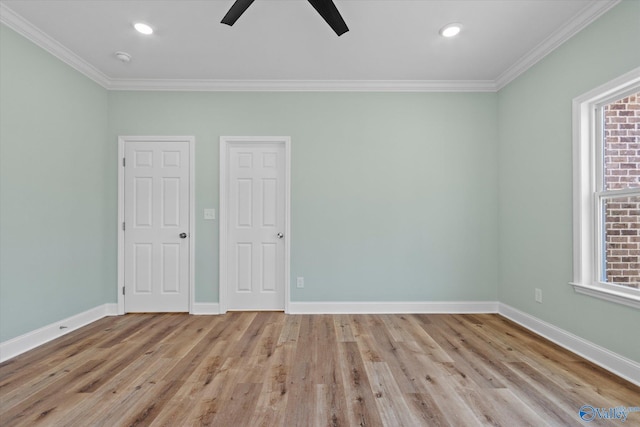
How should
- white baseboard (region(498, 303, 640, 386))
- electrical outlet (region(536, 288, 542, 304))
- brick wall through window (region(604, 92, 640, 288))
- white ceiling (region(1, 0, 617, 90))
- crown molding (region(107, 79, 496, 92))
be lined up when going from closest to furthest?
white baseboard (region(498, 303, 640, 386))
brick wall through window (region(604, 92, 640, 288))
white ceiling (region(1, 0, 617, 90))
electrical outlet (region(536, 288, 542, 304))
crown molding (region(107, 79, 496, 92))

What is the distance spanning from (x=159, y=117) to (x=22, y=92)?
3.93 ft

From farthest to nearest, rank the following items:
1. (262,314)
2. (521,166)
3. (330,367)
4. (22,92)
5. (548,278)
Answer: (262,314), (521,166), (548,278), (22,92), (330,367)

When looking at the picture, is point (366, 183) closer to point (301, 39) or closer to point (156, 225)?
point (301, 39)

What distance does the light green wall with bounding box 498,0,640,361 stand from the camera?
2107 mm

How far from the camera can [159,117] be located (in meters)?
3.53

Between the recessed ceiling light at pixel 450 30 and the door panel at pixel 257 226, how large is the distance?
201cm

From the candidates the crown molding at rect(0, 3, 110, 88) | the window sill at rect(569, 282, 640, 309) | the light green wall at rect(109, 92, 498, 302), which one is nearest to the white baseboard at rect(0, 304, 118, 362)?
the light green wall at rect(109, 92, 498, 302)

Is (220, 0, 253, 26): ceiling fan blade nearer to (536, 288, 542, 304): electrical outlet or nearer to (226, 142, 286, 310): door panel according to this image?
(226, 142, 286, 310): door panel

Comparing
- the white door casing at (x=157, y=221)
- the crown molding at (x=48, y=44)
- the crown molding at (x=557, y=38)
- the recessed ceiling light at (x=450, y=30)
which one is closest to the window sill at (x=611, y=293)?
the crown molding at (x=557, y=38)

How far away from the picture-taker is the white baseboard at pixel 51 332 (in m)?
2.37

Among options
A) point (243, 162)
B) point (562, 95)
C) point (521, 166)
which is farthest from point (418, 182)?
point (243, 162)

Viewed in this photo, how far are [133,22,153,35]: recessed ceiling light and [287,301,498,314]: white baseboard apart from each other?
306 centimetres

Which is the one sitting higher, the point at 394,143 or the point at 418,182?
the point at 394,143

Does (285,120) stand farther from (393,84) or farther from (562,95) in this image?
(562,95)
